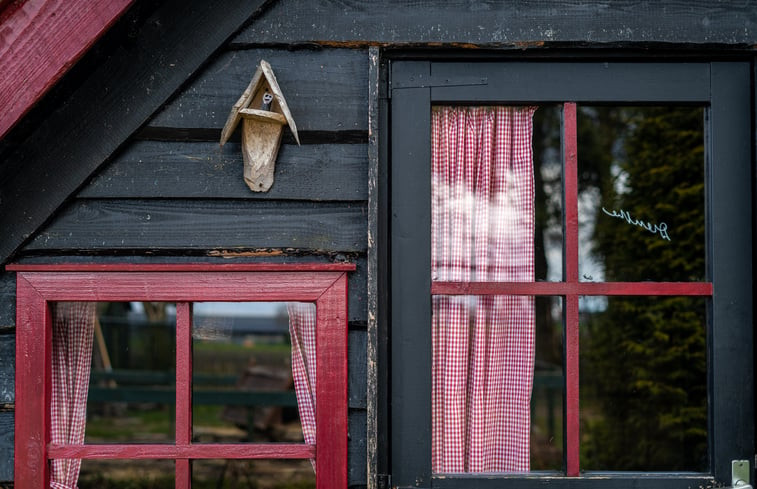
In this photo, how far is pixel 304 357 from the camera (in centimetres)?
190

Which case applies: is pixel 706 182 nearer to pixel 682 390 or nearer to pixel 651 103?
pixel 651 103

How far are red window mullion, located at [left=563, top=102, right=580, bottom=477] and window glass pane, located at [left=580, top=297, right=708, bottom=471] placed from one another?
1942mm

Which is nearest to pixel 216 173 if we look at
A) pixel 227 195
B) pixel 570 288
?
pixel 227 195

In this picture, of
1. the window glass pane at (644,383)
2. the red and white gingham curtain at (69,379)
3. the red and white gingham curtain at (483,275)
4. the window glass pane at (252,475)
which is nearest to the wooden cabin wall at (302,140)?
the red and white gingham curtain at (69,379)

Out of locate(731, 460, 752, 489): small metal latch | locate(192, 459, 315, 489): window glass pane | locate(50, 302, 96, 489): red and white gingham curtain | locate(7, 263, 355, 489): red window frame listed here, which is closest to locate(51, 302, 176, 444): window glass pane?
locate(192, 459, 315, 489): window glass pane

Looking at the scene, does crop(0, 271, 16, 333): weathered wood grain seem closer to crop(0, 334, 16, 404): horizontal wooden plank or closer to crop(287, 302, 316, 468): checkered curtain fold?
crop(0, 334, 16, 404): horizontal wooden plank

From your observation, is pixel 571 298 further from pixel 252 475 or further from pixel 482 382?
pixel 252 475

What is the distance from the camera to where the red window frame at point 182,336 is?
1.78 m

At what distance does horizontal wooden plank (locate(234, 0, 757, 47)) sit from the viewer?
5.98 ft

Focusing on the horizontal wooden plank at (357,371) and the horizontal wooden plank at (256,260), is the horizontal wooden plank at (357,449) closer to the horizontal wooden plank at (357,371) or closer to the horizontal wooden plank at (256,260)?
the horizontal wooden plank at (357,371)

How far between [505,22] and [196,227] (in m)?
1.04

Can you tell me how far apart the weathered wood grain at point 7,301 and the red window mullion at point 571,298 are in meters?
1.55

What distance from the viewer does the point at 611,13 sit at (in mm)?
1827

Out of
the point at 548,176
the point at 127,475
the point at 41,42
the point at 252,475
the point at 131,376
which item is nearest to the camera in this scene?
the point at 41,42
